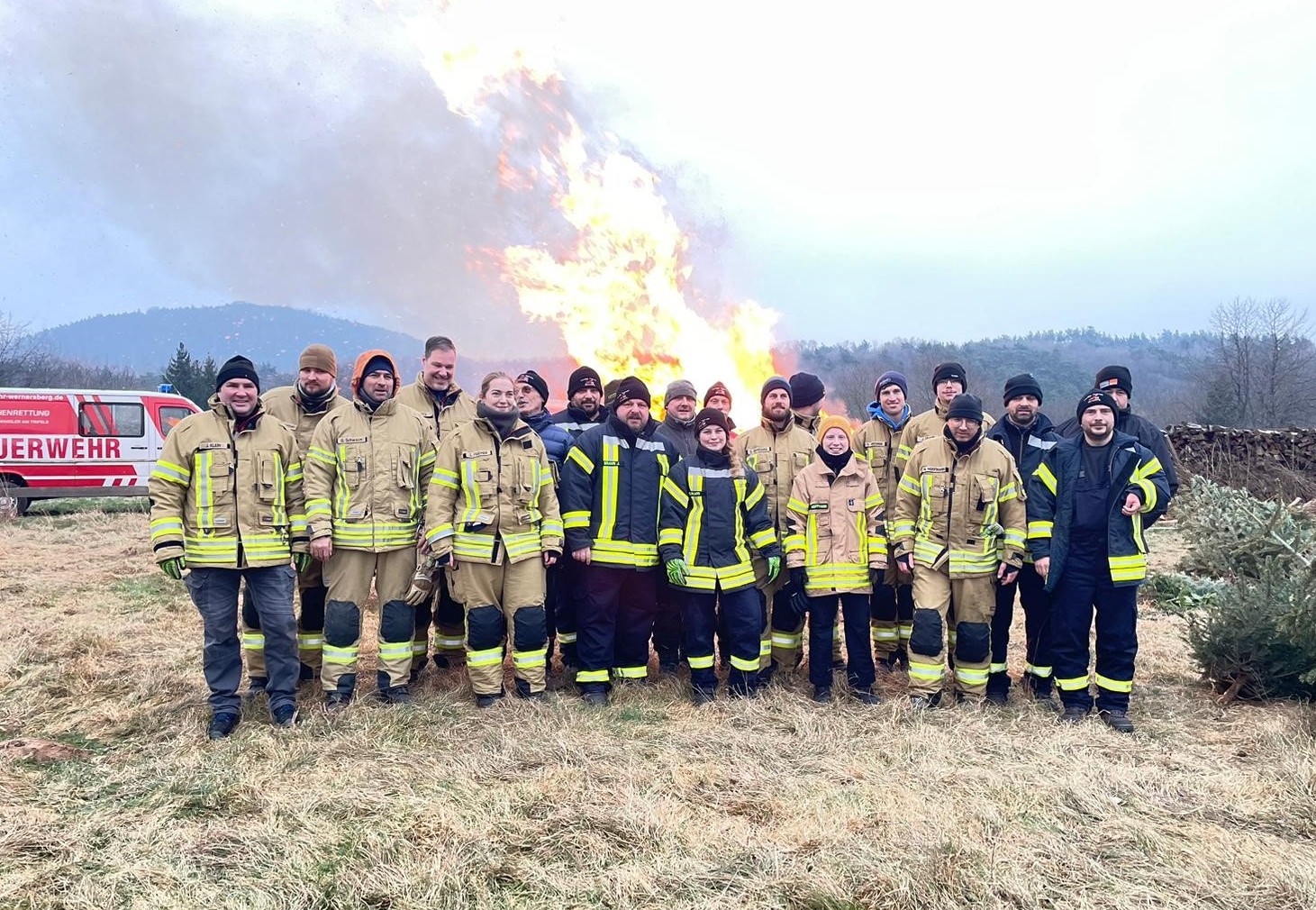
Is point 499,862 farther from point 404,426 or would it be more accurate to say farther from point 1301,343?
point 1301,343

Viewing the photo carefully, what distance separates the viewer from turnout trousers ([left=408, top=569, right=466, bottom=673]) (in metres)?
6.39

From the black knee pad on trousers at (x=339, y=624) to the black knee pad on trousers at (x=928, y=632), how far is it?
4209 mm

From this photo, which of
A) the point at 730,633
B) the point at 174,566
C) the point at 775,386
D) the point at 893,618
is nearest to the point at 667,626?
the point at 730,633

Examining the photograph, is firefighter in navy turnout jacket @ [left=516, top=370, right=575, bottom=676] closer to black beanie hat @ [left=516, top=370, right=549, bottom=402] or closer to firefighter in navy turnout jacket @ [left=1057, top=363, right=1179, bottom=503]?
black beanie hat @ [left=516, top=370, right=549, bottom=402]

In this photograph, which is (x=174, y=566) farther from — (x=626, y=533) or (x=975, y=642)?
(x=975, y=642)

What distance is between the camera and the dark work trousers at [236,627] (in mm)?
5191

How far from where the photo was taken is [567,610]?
661cm

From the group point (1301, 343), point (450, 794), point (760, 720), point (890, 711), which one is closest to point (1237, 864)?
point (890, 711)

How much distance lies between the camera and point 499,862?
3453 millimetres

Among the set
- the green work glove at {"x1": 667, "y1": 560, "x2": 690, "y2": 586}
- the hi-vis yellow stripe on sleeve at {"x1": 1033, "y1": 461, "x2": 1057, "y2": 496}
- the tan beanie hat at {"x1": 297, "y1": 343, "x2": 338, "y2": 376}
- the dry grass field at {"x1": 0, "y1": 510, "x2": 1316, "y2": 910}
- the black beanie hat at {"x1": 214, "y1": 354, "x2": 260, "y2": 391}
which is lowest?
the dry grass field at {"x1": 0, "y1": 510, "x2": 1316, "y2": 910}

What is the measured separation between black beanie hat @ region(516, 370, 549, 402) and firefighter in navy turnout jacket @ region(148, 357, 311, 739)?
2.16 metres

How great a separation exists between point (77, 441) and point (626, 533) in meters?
17.3

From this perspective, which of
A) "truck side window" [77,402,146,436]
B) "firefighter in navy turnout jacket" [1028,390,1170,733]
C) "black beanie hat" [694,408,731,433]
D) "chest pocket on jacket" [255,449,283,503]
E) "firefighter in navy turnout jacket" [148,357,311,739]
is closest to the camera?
"firefighter in navy turnout jacket" [148,357,311,739]

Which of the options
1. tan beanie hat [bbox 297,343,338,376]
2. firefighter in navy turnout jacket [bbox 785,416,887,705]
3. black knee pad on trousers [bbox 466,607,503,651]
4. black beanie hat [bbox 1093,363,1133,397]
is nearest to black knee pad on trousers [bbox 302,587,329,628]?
black knee pad on trousers [bbox 466,607,503,651]
